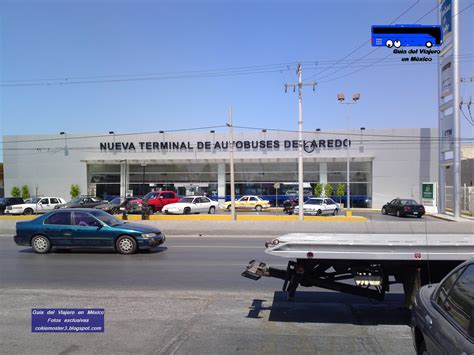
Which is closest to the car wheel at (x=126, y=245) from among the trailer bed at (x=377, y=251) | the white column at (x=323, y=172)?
the trailer bed at (x=377, y=251)

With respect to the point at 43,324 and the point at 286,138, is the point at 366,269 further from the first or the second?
the point at 286,138

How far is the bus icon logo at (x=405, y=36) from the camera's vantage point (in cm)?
795

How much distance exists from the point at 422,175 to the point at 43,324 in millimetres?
48804

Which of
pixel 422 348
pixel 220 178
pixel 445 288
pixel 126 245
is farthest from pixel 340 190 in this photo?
pixel 445 288

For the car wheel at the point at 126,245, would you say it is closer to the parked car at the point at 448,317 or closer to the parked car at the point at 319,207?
the parked car at the point at 448,317

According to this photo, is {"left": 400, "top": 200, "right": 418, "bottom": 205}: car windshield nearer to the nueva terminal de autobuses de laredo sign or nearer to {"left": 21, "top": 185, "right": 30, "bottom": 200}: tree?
the nueva terminal de autobuses de laredo sign

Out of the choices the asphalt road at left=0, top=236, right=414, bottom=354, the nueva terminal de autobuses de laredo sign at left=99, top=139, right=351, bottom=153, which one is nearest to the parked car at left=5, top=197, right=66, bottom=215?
the nueva terminal de autobuses de laredo sign at left=99, top=139, right=351, bottom=153

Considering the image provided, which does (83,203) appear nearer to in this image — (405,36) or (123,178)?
(123,178)

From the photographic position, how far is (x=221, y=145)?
5334 centimetres

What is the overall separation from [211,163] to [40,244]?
40668 millimetres

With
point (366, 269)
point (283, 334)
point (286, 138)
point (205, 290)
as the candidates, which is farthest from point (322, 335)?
point (286, 138)

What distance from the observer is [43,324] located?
6.00m

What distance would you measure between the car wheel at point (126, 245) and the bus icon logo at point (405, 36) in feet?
29.9

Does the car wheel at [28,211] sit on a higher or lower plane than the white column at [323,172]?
lower
